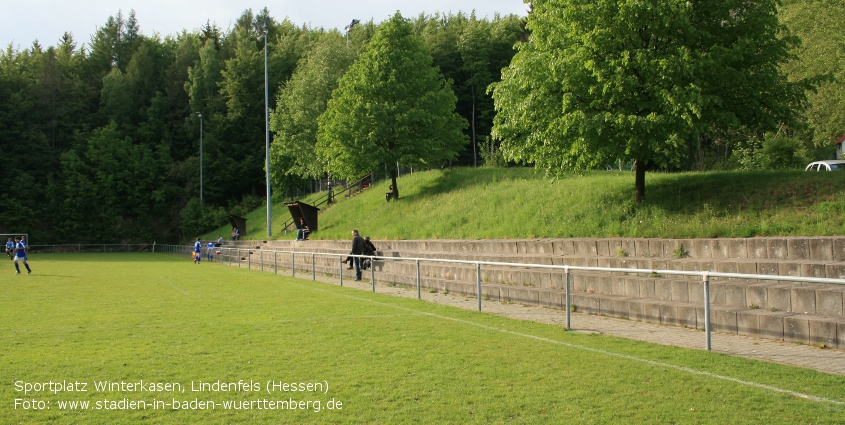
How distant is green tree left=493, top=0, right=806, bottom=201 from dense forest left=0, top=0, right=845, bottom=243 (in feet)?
125

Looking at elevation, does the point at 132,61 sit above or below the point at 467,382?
above

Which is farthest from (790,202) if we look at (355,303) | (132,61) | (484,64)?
(132,61)

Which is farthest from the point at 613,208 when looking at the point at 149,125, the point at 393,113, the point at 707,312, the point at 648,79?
the point at 149,125

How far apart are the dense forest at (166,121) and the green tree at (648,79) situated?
37954 mm

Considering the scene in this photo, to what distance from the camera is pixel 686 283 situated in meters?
10.6

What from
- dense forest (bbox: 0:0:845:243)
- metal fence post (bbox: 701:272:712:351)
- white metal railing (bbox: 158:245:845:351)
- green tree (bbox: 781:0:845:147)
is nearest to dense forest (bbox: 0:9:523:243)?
dense forest (bbox: 0:0:845:243)

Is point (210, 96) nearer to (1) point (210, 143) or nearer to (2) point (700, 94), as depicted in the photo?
(1) point (210, 143)

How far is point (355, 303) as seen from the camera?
14.1 metres

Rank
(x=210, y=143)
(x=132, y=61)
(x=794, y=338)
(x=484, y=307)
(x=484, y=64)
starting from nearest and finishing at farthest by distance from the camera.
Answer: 1. (x=794, y=338)
2. (x=484, y=307)
3. (x=484, y=64)
4. (x=210, y=143)
5. (x=132, y=61)

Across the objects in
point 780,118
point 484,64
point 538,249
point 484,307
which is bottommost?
point 484,307

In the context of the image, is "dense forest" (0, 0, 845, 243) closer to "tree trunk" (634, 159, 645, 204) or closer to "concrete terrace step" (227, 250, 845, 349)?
"tree trunk" (634, 159, 645, 204)

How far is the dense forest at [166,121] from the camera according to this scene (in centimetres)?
6650

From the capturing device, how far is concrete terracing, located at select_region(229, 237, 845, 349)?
867 cm

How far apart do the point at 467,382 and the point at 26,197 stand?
76.5m
